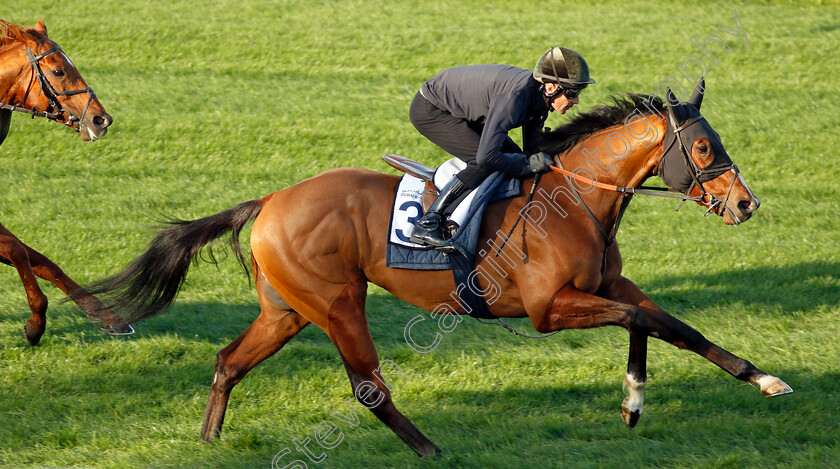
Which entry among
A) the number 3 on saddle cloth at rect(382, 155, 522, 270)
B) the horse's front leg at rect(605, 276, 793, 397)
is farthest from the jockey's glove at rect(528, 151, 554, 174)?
the horse's front leg at rect(605, 276, 793, 397)

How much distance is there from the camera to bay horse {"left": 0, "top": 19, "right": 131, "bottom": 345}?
6.12m

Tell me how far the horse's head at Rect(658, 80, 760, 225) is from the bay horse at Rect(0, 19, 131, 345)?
3956 millimetres

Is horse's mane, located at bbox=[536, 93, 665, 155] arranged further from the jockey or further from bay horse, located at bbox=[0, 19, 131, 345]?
bay horse, located at bbox=[0, 19, 131, 345]

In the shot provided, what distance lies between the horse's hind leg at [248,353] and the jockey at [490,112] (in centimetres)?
101

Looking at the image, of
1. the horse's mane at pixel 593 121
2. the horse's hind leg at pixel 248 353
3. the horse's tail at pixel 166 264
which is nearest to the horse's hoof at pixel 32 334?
the horse's tail at pixel 166 264

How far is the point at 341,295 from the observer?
16.0 ft

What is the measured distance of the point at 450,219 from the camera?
15.6ft

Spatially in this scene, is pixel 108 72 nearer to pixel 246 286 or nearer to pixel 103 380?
pixel 246 286

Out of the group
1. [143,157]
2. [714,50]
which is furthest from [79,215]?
[714,50]

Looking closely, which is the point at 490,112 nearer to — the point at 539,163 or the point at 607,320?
the point at 539,163

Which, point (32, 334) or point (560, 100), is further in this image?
point (32, 334)

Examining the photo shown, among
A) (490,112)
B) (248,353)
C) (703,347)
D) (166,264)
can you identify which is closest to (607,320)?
(703,347)

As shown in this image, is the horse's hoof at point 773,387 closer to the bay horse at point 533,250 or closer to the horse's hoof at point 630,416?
the bay horse at point 533,250

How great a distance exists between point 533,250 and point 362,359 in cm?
116
